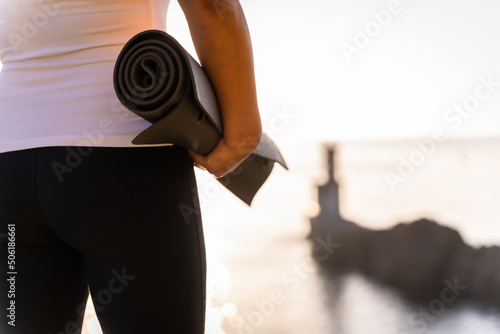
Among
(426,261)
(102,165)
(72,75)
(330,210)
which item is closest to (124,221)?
(102,165)

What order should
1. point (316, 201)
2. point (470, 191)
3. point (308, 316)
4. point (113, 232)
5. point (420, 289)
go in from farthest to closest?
point (316, 201), point (470, 191), point (420, 289), point (308, 316), point (113, 232)

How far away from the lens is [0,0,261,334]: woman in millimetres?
582

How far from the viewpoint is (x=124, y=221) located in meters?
0.58

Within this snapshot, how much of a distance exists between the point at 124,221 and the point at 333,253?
5.93m

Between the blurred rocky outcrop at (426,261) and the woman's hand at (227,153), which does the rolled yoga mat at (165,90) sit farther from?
the blurred rocky outcrop at (426,261)

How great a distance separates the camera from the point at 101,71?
613 mm

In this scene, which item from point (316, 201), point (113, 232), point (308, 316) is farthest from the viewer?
point (316, 201)

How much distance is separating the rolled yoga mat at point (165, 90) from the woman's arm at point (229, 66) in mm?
20

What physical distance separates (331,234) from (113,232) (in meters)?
6.13

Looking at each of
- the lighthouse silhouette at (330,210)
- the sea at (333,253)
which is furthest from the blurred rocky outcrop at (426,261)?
the lighthouse silhouette at (330,210)

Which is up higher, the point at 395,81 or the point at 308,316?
the point at 395,81

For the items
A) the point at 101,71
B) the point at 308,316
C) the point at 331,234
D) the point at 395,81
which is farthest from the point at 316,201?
the point at 101,71

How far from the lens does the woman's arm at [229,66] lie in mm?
593

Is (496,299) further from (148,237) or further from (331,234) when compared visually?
(148,237)
